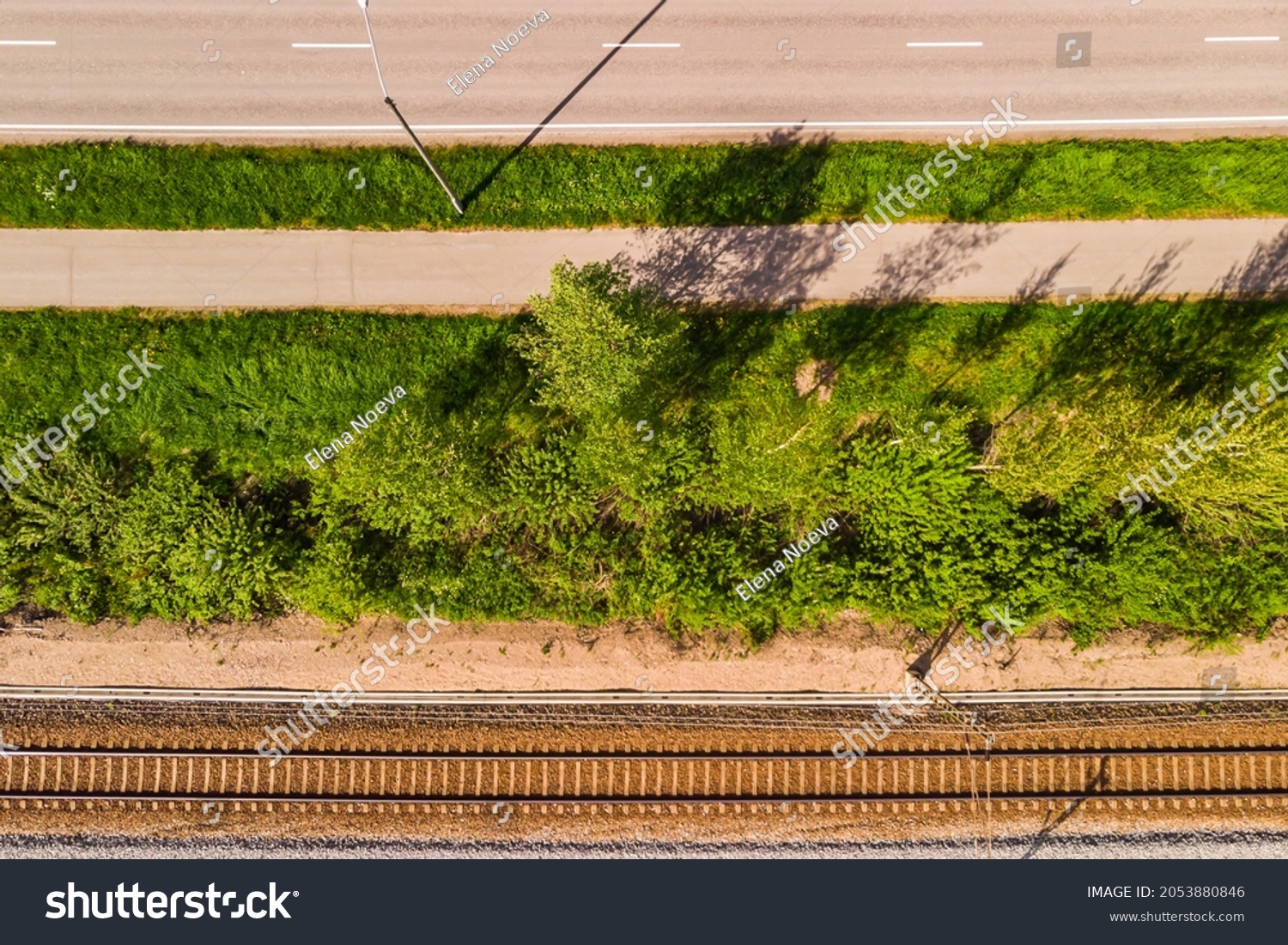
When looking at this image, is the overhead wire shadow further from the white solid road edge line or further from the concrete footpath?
the concrete footpath

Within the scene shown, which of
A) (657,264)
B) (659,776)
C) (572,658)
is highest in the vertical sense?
(657,264)

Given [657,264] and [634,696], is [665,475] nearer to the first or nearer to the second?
[657,264]

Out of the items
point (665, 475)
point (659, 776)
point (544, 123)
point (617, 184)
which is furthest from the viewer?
point (659, 776)

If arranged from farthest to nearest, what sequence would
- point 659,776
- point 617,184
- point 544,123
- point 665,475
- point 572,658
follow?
point 659,776 < point 572,658 < point 544,123 < point 617,184 < point 665,475

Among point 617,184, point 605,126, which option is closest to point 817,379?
point 617,184

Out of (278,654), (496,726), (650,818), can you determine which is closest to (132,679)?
(278,654)

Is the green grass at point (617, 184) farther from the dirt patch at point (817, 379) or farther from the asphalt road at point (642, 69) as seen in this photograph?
the dirt patch at point (817, 379)

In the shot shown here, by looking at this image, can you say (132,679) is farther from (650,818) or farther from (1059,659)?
(1059,659)
